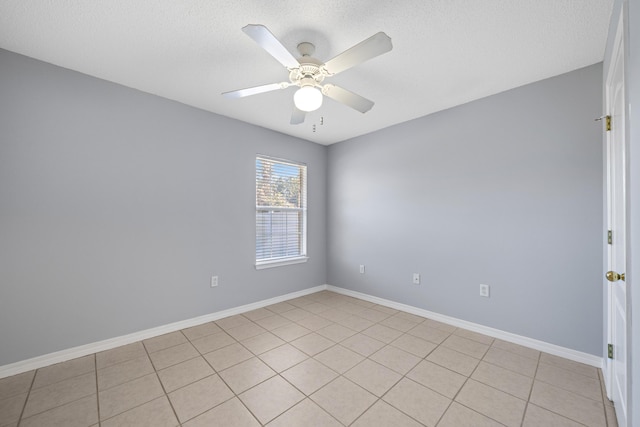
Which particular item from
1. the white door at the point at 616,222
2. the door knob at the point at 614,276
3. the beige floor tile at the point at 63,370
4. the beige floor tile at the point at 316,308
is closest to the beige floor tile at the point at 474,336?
the white door at the point at 616,222

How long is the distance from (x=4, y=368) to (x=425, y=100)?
168 inches

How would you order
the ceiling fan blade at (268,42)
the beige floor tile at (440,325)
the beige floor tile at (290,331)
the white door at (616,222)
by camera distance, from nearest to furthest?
the ceiling fan blade at (268,42) < the white door at (616,222) < the beige floor tile at (290,331) < the beige floor tile at (440,325)

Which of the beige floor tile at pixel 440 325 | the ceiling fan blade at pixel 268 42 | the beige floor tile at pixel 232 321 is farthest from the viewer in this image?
the beige floor tile at pixel 232 321

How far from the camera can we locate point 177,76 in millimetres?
2281

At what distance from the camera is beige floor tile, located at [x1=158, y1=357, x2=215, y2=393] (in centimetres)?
188

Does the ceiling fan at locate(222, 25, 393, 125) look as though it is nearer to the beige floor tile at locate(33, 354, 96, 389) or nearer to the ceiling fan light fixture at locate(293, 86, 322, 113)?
the ceiling fan light fixture at locate(293, 86, 322, 113)

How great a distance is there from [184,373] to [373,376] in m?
1.47

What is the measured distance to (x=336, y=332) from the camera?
274 cm

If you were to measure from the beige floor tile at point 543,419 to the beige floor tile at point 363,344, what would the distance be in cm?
110

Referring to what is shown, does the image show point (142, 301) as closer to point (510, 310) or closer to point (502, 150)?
point (510, 310)

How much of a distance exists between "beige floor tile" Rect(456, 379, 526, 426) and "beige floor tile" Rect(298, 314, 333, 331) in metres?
1.46

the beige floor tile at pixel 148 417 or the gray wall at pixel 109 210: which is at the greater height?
the gray wall at pixel 109 210

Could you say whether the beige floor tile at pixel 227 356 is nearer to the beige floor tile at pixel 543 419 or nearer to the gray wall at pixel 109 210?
the gray wall at pixel 109 210

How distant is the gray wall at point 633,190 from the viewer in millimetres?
949
